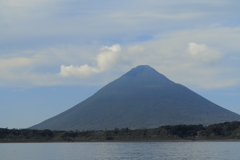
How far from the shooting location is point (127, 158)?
54.0m

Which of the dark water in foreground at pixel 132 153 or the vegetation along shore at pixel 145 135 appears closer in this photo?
the dark water in foreground at pixel 132 153

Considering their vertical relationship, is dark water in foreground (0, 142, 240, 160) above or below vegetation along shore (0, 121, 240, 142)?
below

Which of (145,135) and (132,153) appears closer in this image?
(132,153)

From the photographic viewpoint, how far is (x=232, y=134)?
109 m

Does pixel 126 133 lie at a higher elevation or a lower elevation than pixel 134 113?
lower

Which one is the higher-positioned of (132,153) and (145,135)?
(145,135)

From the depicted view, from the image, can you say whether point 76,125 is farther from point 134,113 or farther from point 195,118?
point 195,118

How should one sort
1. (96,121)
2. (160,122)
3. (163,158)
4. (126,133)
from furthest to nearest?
(96,121) → (160,122) → (126,133) → (163,158)

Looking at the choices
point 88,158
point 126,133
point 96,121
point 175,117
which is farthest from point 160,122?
point 88,158

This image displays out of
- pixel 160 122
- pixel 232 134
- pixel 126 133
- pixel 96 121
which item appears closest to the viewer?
pixel 232 134

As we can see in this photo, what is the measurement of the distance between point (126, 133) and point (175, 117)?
67.0 m

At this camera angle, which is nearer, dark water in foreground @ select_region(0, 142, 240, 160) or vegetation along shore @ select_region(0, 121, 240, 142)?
dark water in foreground @ select_region(0, 142, 240, 160)

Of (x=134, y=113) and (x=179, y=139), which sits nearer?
(x=179, y=139)

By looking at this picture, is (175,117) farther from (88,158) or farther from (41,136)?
(88,158)
